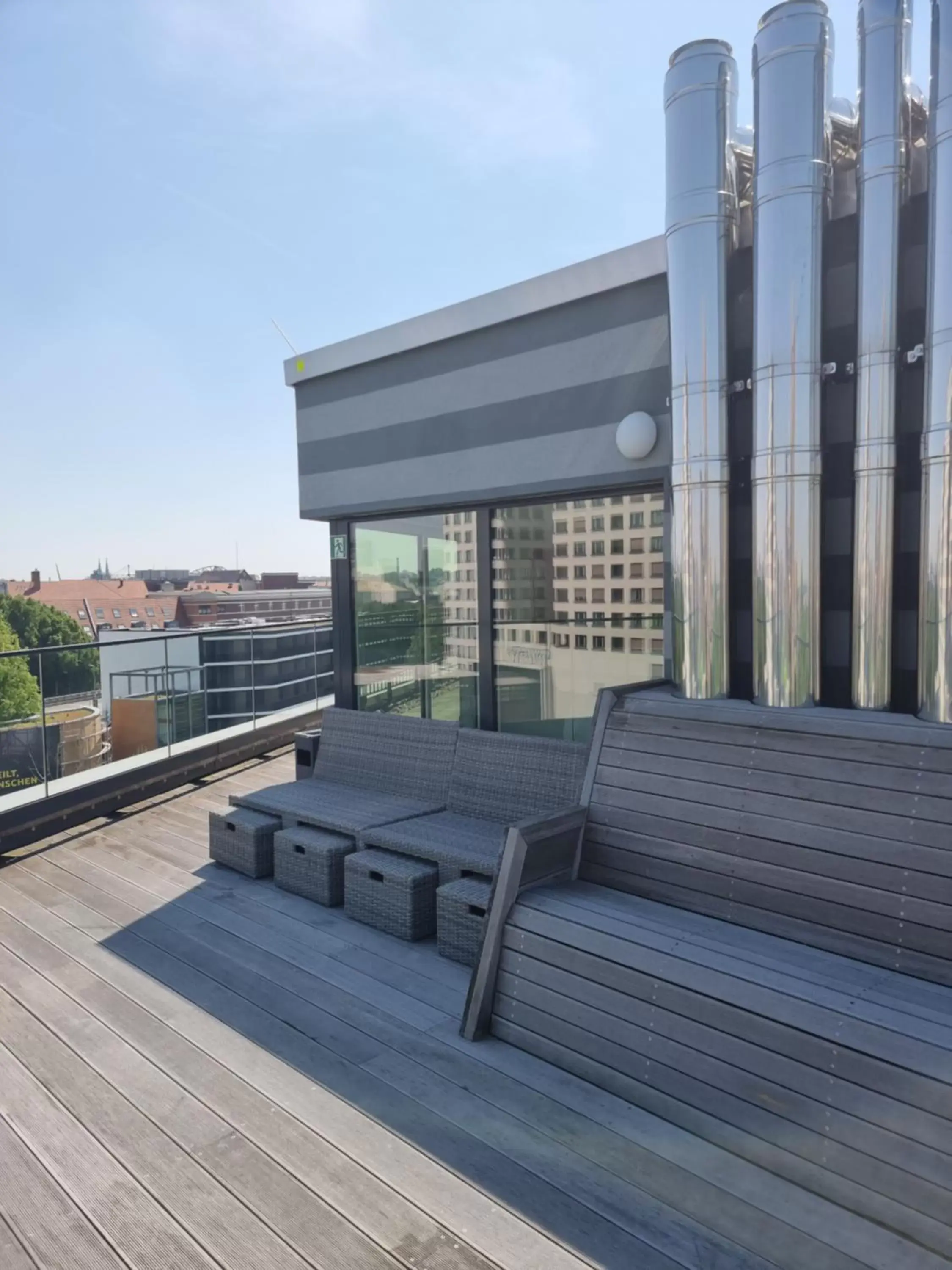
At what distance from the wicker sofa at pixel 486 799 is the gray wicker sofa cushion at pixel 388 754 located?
16 centimetres

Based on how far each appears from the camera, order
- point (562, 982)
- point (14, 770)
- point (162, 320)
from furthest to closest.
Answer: point (162, 320)
point (14, 770)
point (562, 982)

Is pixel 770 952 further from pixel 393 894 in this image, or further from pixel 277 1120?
pixel 393 894

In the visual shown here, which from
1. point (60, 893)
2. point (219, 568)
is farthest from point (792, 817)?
point (219, 568)

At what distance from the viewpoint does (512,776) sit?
405cm

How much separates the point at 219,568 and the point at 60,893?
111259mm

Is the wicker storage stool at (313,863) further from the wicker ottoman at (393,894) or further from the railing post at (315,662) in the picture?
the railing post at (315,662)

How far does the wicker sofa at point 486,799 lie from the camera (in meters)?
3.61

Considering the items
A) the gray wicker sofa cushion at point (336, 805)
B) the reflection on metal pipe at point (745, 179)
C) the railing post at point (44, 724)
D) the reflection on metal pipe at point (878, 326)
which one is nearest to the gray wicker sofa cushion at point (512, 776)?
the gray wicker sofa cushion at point (336, 805)

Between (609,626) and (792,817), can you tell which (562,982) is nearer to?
(792,817)

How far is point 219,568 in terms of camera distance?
10931 centimetres

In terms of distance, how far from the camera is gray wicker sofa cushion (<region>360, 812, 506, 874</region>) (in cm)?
346

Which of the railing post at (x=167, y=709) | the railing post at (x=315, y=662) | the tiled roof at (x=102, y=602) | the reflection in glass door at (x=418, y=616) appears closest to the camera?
the reflection in glass door at (x=418, y=616)

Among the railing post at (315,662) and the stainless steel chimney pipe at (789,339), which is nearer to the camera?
the stainless steel chimney pipe at (789,339)

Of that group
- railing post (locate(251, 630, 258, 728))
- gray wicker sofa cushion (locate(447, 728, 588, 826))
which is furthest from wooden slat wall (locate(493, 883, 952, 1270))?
railing post (locate(251, 630, 258, 728))
